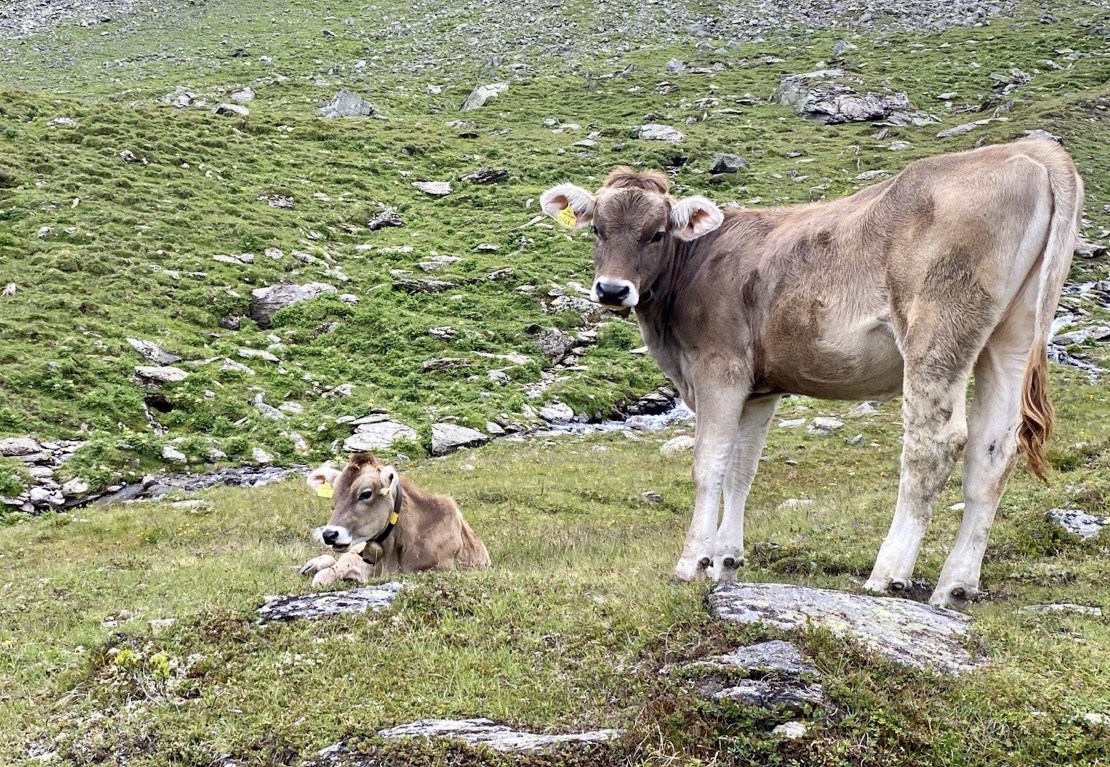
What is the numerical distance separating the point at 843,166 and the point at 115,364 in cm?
3455

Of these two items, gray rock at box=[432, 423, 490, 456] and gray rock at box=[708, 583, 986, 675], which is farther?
gray rock at box=[432, 423, 490, 456]

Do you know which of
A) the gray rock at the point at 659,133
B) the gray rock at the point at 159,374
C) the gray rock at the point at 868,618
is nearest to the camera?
the gray rock at the point at 868,618

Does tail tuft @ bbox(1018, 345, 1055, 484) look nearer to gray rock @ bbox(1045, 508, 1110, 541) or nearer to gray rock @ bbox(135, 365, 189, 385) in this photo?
gray rock @ bbox(1045, 508, 1110, 541)

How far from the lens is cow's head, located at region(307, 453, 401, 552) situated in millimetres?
11570

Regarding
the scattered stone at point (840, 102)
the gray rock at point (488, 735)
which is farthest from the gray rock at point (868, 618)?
the scattered stone at point (840, 102)

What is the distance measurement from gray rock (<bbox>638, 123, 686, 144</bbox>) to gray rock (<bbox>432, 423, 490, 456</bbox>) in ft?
97.7

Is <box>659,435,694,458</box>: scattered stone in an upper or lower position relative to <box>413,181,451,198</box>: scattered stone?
lower

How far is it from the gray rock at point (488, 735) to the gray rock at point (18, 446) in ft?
60.1

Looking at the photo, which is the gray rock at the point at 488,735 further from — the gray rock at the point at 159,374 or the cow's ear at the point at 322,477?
the gray rock at the point at 159,374

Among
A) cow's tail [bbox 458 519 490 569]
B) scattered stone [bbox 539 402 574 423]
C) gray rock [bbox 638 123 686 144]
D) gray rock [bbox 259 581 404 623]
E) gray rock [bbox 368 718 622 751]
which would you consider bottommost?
scattered stone [bbox 539 402 574 423]

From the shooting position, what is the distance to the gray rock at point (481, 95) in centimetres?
6041

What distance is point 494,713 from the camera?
636 cm

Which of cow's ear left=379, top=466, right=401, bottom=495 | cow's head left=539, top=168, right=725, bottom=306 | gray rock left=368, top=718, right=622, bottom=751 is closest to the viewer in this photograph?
gray rock left=368, top=718, right=622, bottom=751

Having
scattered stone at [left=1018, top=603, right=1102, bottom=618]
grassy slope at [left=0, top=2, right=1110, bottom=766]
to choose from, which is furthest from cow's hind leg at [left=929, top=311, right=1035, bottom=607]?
scattered stone at [left=1018, top=603, right=1102, bottom=618]
